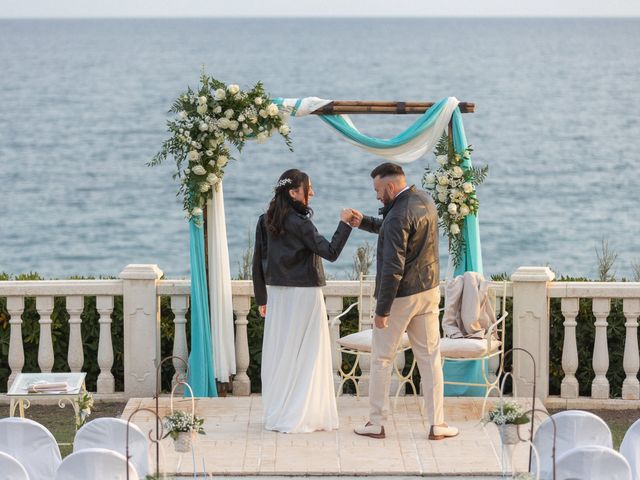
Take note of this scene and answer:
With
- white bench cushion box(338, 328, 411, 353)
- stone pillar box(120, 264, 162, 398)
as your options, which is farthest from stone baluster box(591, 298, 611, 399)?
stone pillar box(120, 264, 162, 398)

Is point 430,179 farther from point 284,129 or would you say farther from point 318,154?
point 318,154

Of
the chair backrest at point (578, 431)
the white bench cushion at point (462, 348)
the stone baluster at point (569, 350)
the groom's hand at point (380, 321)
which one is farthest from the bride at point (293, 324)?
the chair backrest at point (578, 431)

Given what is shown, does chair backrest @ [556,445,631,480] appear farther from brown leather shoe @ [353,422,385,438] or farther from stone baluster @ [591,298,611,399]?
stone baluster @ [591,298,611,399]

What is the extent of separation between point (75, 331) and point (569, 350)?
3.64 m

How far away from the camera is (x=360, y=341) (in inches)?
347

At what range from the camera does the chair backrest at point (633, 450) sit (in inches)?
240

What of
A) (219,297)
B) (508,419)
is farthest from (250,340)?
(508,419)

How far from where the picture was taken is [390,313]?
8008 mm

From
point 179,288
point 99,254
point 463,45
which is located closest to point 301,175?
point 179,288

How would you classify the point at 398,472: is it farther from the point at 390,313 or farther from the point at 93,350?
the point at 93,350

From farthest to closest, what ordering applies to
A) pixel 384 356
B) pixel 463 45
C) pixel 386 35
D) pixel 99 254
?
→ pixel 386 35
pixel 463 45
pixel 99 254
pixel 384 356

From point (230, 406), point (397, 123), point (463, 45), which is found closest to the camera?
point (230, 406)

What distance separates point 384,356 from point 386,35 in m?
107

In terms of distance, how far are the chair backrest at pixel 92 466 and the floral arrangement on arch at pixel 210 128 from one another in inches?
152
